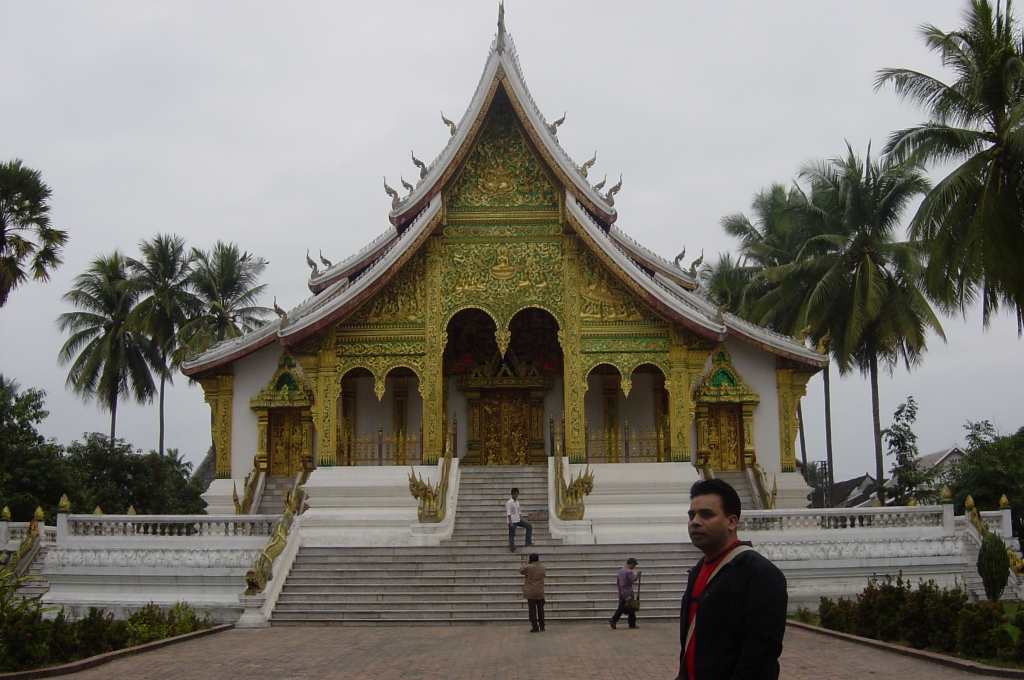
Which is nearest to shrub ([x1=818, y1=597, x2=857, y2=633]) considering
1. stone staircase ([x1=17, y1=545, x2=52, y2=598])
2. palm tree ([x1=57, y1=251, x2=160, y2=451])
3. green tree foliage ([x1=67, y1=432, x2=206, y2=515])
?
stone staircase ([x1=17, y1=545, x2=52, y2=598])

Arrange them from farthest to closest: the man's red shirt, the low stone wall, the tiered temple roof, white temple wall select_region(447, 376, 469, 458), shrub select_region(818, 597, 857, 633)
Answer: white temple wall select_region(447, 376, 469, 458)
the tiered temple roof
the low stone wall
shrub select_region(818, 597, 857, 633)
the man's red shirt

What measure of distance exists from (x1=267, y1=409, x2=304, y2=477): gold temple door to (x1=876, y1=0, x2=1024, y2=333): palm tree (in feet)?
38.4

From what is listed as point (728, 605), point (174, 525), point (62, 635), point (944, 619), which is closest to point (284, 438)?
point (174, 525)

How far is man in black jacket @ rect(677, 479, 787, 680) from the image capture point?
3191 mm

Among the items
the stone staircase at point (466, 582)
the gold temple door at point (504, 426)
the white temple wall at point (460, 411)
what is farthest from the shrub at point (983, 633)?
the white temple wall at point (460, 411)

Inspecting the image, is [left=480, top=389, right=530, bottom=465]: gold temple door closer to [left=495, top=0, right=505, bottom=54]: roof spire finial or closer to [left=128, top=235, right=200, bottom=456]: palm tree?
[left=495, top=0, right=505, bottom=54]: roof spire finial

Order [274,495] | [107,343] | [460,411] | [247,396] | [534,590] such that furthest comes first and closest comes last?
[107,343] < [460,411] < [247,396] < [274,495] < [534,590]

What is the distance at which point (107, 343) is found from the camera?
3331cm

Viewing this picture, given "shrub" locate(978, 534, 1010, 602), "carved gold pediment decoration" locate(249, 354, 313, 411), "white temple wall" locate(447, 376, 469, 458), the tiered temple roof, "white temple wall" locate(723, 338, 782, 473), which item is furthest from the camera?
"white temple wall" locate(447, 376, 469, 458)

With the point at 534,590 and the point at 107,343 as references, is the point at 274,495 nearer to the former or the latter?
the point at 534,590

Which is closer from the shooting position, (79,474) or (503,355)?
(503,355)

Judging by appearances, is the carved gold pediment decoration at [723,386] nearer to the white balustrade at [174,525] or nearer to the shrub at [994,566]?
the shrub at [994,566]

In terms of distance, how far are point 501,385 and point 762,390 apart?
16.9ft

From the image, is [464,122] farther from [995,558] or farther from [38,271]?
[995,558]
